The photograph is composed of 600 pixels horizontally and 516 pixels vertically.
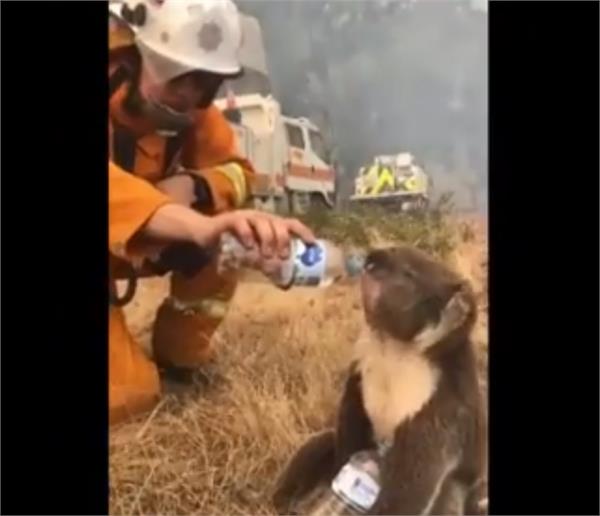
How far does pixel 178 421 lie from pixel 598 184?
586mm

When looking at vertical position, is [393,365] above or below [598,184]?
below

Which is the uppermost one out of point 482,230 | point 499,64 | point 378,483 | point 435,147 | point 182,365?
point 499,64

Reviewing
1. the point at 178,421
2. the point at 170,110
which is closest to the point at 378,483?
the point at 178,421

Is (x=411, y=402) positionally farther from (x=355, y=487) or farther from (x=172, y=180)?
(x=172, y=180)

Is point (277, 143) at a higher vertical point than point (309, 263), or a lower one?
higher

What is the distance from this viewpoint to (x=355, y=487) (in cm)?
106

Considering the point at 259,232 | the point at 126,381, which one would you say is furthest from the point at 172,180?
the point at 126,381

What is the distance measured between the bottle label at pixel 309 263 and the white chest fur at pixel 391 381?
9 cm

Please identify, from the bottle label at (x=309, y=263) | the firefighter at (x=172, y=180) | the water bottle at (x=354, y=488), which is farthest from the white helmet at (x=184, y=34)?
the water bottle at (x=354, y=488)

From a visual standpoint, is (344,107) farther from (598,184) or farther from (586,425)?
(586,425)

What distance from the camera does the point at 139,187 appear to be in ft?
3.48

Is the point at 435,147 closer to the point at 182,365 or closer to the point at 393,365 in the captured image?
the point at 393,365

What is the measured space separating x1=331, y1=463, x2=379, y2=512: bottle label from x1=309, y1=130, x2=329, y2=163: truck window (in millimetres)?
379

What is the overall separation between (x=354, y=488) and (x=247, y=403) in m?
0.17
